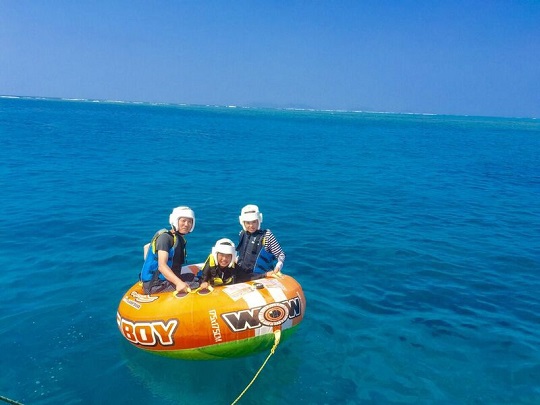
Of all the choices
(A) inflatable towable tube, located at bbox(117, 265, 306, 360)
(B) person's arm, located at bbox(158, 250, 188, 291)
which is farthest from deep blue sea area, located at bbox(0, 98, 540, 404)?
(B) person's arm, located at bbox(158, 250, 188, 291)

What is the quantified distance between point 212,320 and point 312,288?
153 inches

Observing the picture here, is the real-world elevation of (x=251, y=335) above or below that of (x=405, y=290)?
above

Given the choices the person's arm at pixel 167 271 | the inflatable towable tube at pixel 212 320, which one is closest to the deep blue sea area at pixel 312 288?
the inflatable towable tube at pixel 212 320

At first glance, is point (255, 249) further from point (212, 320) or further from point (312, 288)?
point (312, 288)

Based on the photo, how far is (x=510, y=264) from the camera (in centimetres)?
1100

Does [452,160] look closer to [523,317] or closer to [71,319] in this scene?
[523,317]

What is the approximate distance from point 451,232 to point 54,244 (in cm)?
1187

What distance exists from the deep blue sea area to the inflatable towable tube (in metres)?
0.58

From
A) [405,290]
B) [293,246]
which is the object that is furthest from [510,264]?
[293,246]

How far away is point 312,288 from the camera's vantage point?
9.30 meters

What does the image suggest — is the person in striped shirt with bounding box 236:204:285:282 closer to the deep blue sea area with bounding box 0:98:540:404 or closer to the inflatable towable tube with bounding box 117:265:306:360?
the inflatable towable tube with bounding box 117:265:306:360

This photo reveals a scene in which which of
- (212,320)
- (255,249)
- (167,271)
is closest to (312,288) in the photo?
(255,249)

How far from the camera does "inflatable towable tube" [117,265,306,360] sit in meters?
5.86

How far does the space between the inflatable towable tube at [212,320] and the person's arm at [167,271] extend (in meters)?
0.14
